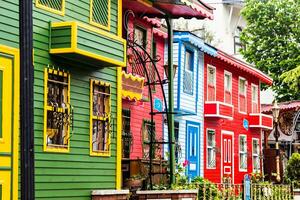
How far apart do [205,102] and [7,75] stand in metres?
18.0

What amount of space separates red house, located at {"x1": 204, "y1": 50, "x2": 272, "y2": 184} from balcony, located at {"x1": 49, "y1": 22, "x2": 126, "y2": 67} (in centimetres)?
1478

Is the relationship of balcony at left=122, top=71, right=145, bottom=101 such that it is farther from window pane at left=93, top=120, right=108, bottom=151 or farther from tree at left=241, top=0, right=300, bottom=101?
tree at left=241, top=0, right=300, bottom=101

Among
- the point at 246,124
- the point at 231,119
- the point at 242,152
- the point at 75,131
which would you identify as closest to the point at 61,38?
the point at 75,131

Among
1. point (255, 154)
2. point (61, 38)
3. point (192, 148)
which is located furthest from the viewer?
point (255, 154)

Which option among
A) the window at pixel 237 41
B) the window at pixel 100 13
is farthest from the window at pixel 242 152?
the window at pixel 100 13

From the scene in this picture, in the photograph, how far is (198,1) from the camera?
1819 cm

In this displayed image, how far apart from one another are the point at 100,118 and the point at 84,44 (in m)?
2.06

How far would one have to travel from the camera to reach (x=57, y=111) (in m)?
12.8

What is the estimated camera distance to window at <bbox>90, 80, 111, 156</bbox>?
14094 mm

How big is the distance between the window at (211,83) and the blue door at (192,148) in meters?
1.92

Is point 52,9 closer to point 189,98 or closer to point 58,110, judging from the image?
point 58,110

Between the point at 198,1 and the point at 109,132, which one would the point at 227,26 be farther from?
the point at 109,132

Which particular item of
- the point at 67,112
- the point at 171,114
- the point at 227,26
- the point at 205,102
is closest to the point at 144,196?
the point at 171,114

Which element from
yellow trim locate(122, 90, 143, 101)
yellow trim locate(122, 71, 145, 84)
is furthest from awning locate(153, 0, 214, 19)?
yellow trim locate(122, 90, 143, 101)
